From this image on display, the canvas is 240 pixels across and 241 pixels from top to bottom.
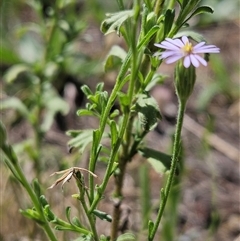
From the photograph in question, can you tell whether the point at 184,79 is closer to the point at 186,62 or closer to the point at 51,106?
the point at 186,62

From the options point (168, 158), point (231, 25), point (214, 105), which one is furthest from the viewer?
point (231, 25)

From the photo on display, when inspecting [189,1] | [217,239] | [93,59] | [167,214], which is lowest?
[217,239]

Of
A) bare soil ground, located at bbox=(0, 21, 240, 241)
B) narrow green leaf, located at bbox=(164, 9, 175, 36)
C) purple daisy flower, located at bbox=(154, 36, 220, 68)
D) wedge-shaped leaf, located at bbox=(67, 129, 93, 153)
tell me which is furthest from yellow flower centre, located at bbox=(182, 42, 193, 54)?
bare soil ground, located at bbox=(0, 21, 240, 241)

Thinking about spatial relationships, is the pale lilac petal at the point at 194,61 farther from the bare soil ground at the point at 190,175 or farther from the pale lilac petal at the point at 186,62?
the bare soil ground at the point at 190,175

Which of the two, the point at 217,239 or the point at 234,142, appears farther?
the point at 234,142

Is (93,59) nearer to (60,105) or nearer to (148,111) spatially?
(60,105)

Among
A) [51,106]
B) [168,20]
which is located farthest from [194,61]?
[51,106]

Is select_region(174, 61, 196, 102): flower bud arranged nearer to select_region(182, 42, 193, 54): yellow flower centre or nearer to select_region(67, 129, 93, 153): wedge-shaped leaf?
select_region(182, 42, 193, 54): yellow flower centre

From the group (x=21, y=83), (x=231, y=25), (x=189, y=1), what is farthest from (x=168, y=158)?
(x=231, y=25)
